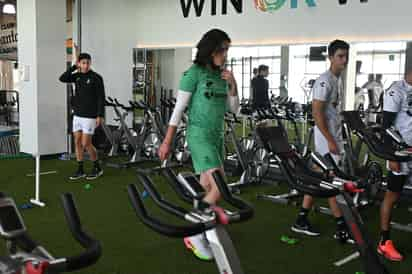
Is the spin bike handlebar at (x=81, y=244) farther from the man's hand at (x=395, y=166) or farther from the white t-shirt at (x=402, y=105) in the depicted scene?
the white t-shirt at (x=402, y=105)

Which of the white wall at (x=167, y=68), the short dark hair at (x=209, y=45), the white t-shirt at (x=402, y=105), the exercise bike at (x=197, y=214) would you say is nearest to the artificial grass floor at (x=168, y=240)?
the white t-shirt at (x=402, y=105)

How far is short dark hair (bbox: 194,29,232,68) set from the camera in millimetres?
2980

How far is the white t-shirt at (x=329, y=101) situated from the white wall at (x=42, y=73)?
5236mm

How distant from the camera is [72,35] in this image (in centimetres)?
1101

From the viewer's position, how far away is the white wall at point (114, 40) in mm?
10281

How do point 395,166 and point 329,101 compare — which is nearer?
point 395,166

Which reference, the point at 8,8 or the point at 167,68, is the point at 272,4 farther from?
the point at 8,8

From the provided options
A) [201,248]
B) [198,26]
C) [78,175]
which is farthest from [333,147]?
[198,26]

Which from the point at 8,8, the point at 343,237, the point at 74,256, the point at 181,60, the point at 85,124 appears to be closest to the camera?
the point at 74,256

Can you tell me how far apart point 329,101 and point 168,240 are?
1.75 metres

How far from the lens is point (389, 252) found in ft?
12.4

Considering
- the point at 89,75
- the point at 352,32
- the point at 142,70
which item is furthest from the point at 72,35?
the point at 352,32

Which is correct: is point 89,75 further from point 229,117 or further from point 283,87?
point 283,87

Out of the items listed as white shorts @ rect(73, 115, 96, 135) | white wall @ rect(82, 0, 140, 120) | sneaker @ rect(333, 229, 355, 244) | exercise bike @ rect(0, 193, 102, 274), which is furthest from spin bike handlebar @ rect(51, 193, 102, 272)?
white wall @ rect(82, 0, 140, 120)
